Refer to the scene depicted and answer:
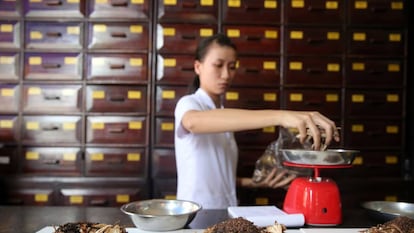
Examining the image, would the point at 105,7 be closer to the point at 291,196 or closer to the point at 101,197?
the point at 101,197

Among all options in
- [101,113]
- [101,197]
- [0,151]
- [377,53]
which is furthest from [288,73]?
[0,151]

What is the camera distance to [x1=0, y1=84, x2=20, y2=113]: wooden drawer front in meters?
2.78

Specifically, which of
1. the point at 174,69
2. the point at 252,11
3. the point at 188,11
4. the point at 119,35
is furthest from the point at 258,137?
the point at 119,35

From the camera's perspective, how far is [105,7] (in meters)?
2.79

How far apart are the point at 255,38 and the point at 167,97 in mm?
715

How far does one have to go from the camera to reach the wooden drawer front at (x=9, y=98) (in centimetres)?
278

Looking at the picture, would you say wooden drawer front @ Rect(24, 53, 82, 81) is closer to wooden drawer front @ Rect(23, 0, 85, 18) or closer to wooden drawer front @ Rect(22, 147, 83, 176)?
wooden drawer front @ Rect(23, 0, 85, 18)

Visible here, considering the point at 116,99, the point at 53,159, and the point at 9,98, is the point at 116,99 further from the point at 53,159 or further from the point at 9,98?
the point at 9,98

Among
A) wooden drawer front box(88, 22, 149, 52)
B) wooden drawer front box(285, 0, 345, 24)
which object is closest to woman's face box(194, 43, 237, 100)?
wooden drawer front box(88, 22, 149, 52)

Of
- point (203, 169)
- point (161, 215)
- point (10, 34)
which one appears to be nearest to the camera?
point (161, 215)

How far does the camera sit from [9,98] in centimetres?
279

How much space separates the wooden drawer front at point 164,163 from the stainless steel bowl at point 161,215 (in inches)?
59.9

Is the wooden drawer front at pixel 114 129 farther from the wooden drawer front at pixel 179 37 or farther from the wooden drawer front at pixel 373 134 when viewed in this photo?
the wooden drawer front at pixel 373 134

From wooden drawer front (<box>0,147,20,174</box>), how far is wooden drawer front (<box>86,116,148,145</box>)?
49 centimetres
